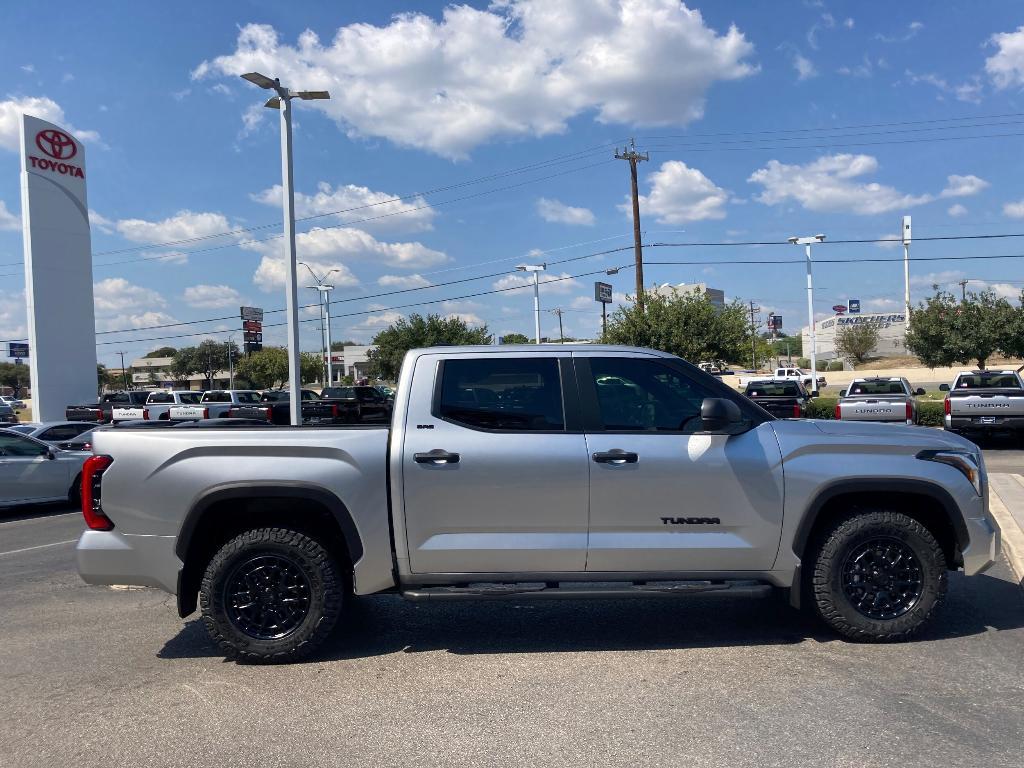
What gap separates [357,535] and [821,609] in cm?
294

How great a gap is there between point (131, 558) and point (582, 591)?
278 centimetres

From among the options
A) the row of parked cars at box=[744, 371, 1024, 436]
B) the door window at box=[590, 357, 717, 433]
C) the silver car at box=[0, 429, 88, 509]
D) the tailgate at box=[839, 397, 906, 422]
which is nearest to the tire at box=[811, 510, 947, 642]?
the door window at box=[590, 357, 717, 433]

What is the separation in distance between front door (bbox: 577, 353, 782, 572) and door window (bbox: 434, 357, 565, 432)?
1.24 ft

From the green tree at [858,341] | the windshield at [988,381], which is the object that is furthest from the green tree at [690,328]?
the green tree at [858,341]

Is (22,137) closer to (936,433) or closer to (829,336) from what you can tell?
(936,433)

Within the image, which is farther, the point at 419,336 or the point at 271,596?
the point at 419,336

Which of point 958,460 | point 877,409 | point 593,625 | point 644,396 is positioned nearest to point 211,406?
point 877,409

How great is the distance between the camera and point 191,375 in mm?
103375

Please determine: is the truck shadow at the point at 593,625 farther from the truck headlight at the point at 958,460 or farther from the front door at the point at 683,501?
the truck headlight at the point at 958,460

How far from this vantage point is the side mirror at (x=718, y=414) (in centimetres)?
462

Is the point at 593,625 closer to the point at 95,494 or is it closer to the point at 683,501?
the point at 683,501

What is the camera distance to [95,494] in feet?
15.9

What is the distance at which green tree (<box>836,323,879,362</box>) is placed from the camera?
86.1 m

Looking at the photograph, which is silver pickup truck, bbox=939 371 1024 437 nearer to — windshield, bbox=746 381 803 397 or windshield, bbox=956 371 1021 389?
windshield, bbox=956 371 1021 389
